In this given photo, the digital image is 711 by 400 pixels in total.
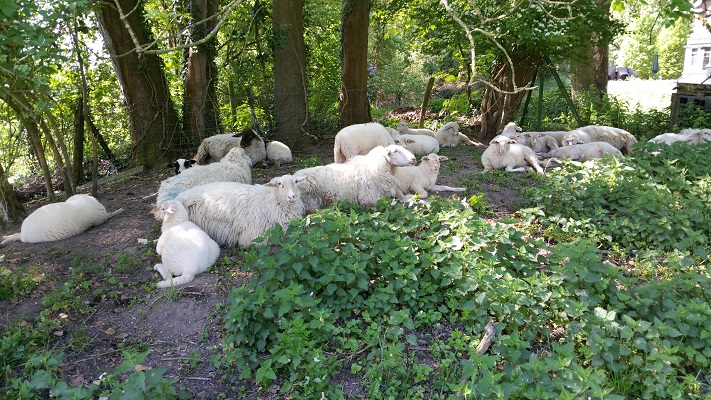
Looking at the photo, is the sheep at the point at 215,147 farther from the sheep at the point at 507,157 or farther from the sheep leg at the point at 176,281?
the sheep leg at the point at 176,281

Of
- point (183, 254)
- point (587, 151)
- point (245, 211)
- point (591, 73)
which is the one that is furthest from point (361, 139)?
point (591, 73)

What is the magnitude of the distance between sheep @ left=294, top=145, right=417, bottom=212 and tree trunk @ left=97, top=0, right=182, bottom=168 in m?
4.89

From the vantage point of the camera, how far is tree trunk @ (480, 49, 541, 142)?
39.3 feet

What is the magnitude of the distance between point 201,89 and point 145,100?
1137 millimetres

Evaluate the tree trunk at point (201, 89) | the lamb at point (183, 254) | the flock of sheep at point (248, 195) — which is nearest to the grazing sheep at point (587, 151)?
the flock of sheep at point (248, 195)

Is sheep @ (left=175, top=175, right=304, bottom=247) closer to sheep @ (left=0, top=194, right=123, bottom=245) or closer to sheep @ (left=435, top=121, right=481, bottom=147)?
sheep @ (left=0, top=194, right=123, bottom=245)

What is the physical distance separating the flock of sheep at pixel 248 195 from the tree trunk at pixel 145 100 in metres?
2.18

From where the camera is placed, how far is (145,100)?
9898mm

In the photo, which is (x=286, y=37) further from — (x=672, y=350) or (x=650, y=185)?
(x=672, y=350)

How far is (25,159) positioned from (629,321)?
37.0 ft

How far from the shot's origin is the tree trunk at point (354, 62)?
10664 mm

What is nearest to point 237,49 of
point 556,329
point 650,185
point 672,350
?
point 650,185

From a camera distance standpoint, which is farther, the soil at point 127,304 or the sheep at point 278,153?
the sheep at point 278,153

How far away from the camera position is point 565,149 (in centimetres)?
908
